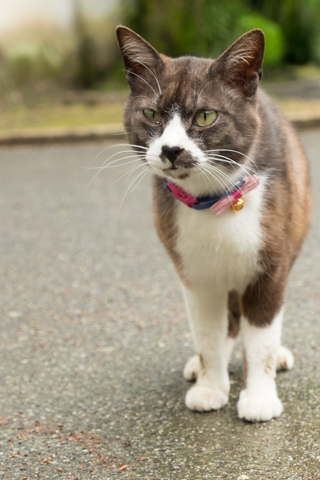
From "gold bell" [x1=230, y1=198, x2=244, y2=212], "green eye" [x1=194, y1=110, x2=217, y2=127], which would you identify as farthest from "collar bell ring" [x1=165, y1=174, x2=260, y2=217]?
"green eye" [x1=194, y1=110, x2=217, y2=127]

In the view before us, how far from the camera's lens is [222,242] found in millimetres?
2100

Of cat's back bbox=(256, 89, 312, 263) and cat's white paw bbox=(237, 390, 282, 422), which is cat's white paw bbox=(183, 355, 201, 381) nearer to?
cat's white paw bbox=(237, 390, 282, 422)

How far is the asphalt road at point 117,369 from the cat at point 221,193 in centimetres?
17

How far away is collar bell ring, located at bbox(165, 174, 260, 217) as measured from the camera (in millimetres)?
2082

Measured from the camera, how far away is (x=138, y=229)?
14.7ft

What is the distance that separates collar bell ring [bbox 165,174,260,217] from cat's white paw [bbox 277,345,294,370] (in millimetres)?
712

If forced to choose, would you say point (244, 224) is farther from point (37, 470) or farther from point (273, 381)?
point (37, 470)

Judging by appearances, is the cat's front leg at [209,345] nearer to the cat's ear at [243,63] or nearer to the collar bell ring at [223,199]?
the collar bell ring at [223,199]

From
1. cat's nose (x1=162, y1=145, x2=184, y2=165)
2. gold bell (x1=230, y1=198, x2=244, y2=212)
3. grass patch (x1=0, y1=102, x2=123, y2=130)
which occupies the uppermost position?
cat's nose (x1=162, y1=145, x2=184, y2=165)

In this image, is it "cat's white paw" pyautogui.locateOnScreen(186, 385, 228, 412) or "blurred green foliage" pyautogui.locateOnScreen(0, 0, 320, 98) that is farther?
"blurred green foliage" pyautogui.locateOnScreen(0, 0, 320, 98)

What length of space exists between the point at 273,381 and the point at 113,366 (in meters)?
0.73

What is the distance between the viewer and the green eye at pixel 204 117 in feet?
6.40

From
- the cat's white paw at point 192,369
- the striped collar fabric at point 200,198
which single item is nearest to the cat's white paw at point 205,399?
the cat's white paw at point 192,369

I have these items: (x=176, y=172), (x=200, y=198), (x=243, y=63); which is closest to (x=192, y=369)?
(x=200, y=198)
